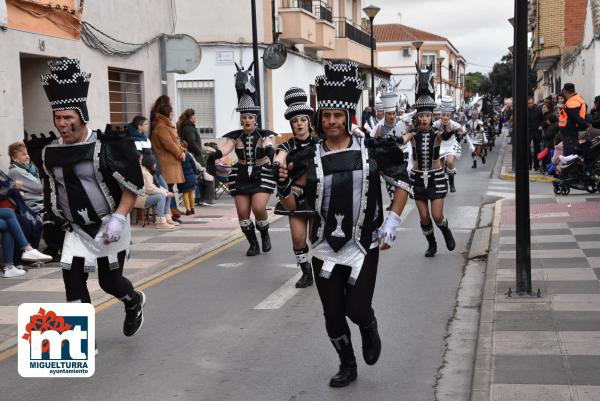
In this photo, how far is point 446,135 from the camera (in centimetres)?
1157

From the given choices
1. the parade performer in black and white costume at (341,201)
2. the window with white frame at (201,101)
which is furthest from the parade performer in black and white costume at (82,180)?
the window with white frame at (201,101)

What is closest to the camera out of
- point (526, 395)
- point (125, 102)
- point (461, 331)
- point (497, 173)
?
point (526, 395)

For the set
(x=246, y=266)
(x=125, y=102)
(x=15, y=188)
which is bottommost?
(x=246, y=266)

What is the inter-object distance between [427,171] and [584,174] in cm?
722

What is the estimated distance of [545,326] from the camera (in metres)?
7.16

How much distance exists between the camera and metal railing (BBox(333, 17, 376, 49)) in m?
39.4

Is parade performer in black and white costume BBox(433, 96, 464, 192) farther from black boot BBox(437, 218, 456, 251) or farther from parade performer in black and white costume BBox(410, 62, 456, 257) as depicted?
black boot BBox(437, 218, 456, 251)

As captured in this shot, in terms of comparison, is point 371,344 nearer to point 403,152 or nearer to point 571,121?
point 403,152

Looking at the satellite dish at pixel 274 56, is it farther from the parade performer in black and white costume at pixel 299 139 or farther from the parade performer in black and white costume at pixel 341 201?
the parade performer in black and white costume at pixel 341 201

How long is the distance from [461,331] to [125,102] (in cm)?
1154

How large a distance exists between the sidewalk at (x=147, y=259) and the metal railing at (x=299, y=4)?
15560 millimetres

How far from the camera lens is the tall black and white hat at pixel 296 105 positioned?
915 cm

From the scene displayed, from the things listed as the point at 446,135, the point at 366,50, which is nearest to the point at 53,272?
the point at 446,135

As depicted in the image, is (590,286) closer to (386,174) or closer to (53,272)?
(386,174)
